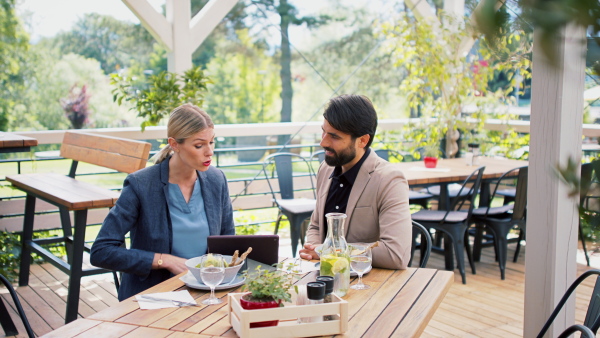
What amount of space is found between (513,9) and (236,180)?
4.96 metres

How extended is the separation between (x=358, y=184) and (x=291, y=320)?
0.93 m

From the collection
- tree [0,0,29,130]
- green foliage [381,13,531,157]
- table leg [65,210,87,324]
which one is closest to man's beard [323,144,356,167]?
table leg [65,210,87,324]

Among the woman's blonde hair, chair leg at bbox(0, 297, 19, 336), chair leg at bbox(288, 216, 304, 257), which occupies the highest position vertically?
the woman's blonde hair

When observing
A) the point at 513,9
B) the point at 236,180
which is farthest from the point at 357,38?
the point at 513,9

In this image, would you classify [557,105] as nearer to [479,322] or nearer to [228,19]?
[479,322]

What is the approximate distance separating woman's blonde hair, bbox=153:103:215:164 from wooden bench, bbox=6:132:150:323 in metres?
0.86

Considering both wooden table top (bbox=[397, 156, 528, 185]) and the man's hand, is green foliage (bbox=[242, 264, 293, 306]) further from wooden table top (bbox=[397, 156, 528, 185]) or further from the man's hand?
wooden table top (bbox=[397, 156, 528, 185])

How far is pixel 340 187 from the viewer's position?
254cm

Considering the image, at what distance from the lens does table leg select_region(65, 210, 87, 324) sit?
10.4 ft

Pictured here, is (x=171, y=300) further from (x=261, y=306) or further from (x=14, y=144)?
(x=14, y=144)

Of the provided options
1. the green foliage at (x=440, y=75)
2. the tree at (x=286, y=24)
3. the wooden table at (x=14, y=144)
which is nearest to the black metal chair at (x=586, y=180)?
the wooden table at (x=14, y=144)

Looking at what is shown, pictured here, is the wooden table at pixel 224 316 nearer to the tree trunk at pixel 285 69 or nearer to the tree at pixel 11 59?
the tree at pixel 11 59

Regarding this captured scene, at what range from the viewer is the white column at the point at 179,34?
4.78 metres

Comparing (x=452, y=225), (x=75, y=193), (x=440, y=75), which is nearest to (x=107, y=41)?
(x=75, y=193)
